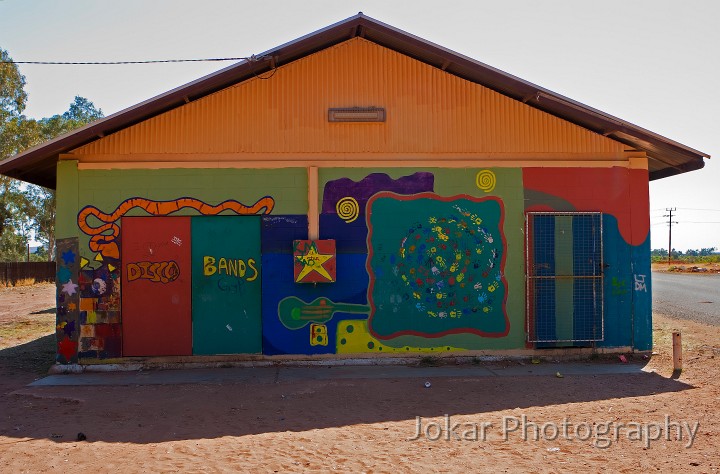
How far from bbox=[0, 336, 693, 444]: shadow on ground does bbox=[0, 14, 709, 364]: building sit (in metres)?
1.37

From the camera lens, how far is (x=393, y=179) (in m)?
10.9

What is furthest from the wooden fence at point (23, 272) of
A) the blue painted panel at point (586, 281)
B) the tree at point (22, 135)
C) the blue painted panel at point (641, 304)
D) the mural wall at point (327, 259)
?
the blue painted panel at point (641, 304)

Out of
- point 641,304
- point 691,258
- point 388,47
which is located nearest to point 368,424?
point 641,304

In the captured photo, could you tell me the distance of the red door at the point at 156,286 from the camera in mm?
10586

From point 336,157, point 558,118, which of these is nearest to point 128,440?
point 336,157

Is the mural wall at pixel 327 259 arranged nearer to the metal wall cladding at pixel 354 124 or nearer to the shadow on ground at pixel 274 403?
the metal wall cladding at pixel 354 124

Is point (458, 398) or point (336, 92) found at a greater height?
point (336, 92)

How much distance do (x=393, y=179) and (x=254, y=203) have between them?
A: 2326 millimetres

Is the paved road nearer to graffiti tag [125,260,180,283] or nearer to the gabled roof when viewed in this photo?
the gabled roof

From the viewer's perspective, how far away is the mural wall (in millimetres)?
10617

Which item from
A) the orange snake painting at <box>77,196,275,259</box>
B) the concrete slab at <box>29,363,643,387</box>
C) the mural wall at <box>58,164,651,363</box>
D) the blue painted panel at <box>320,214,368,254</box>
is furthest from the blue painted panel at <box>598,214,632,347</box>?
the orange snake painting at <box>77,196,275,259</box>

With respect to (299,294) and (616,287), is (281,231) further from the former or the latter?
(616,287)

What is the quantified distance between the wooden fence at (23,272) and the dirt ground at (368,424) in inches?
1160

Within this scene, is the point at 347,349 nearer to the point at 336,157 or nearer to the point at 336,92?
the point at 336,157
